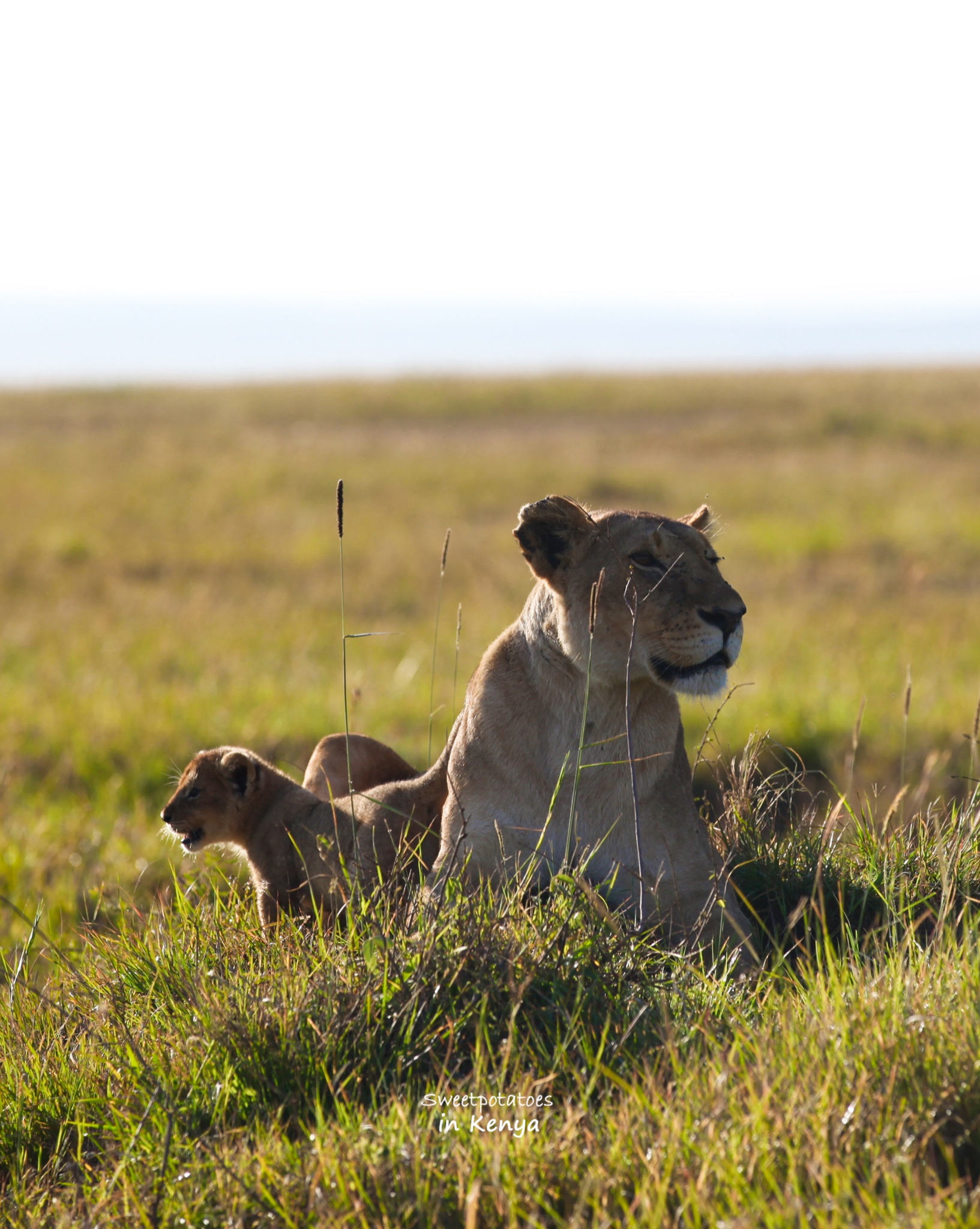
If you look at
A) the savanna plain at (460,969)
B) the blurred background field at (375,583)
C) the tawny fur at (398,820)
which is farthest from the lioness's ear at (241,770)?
the blurred background field at (375,583)

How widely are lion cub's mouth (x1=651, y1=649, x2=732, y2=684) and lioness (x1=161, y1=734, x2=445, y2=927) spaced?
831mm

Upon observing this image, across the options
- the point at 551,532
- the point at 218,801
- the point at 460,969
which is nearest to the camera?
the point at 460,969

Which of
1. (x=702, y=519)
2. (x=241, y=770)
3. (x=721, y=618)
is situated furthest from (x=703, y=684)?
(x=241, y=770)

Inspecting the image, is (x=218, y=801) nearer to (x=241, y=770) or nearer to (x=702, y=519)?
(x=241, y=770)

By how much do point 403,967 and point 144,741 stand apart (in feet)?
23.2

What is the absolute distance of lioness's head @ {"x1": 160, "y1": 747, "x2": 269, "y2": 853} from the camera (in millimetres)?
4879

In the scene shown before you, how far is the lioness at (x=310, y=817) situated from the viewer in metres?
4.25

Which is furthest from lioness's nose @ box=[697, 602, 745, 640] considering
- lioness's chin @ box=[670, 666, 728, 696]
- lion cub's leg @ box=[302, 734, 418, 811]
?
lion cub's leg @ box=[302, 734, 418, 811]

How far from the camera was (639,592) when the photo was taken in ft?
13.1

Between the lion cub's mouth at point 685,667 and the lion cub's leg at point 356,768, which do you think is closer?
the lion cub's mouth at point 685,667

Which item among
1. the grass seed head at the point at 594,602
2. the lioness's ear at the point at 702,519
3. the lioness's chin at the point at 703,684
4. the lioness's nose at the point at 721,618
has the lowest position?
the lioness's chin at the point at 703,684

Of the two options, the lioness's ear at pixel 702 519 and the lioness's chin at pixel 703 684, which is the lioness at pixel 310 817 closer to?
the lioness's chin at pixel 703 684

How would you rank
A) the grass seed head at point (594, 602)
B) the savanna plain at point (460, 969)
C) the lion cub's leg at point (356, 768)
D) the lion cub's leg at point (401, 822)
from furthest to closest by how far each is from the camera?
the lion cub's leg at point (356, 768) → the lion cub's leg at point (401, 822) → the grass seed head at point (594, 602) → the savanna plain at point (460, 969)

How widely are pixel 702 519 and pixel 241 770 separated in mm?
1911
